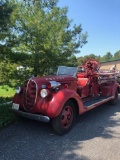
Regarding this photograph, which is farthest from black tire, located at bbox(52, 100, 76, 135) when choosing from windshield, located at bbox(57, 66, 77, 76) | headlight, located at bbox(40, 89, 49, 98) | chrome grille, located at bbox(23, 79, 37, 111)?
windshield, located at bbox(57, 66, 77, 76)

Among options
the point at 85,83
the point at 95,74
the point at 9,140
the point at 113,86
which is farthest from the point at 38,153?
the point at 113,86

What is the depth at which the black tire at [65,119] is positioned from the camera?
453 cm

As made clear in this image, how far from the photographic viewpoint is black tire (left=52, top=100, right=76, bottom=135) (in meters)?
4.53

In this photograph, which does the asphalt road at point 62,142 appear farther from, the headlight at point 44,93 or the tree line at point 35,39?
the tree line at point 35,39

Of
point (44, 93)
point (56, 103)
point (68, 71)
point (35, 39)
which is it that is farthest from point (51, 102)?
point (35, 39)

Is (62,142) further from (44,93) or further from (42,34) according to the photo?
(42,34)

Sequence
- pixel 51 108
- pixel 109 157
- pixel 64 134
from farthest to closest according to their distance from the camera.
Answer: pixel 64 134 → pixel 51 108 → pixel 109 157

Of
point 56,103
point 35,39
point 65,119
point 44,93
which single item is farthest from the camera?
point 35,39

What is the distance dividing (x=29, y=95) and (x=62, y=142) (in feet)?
4.60

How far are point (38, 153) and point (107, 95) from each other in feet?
14.9

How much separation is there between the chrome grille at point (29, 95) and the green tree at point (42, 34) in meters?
3.63

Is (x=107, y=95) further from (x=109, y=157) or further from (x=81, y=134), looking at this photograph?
(x=109, y=157)

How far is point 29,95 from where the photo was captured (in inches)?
192

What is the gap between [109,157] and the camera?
3596 mm
